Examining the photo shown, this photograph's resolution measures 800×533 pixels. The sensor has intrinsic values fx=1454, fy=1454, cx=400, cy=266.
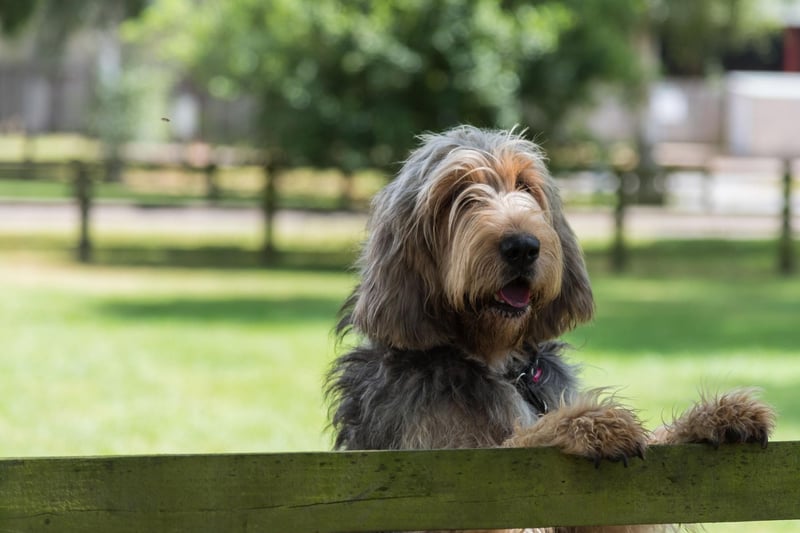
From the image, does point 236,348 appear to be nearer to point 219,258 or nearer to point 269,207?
point 269,207

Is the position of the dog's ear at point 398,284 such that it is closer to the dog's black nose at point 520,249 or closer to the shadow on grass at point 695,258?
the dog's black nose at point 520,249

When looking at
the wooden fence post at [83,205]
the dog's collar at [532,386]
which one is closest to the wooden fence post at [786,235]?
the wooden fence post at [83,205]

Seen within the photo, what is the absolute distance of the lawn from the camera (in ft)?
32.7

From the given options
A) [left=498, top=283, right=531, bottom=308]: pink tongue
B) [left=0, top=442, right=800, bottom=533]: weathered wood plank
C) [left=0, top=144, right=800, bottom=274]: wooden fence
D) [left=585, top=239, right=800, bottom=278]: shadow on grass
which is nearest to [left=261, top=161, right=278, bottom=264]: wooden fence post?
[left=0, top=144, right=800, bottom=274]: wooden fence

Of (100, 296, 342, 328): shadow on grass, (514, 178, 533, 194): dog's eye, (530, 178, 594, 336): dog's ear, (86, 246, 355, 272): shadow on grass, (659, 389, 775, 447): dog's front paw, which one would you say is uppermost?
(514, 178, 533, 194): dog's eye

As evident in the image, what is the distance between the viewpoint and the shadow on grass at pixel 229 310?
15.5m

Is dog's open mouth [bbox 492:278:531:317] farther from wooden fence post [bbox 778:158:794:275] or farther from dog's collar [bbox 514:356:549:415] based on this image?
wooden fence post [bbox 778:158:794:275]

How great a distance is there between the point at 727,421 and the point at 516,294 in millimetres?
1079

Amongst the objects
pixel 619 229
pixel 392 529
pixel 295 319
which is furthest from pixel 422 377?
pixel 619 229

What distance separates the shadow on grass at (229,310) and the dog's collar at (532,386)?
32.6ft

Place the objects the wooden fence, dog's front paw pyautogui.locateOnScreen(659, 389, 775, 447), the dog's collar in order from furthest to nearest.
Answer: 1. the wooden fence
2. the dog's collar
3. dog's front paw pyautogui.locateOnScreen(659, 389, 775, 447)

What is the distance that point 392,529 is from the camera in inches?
139

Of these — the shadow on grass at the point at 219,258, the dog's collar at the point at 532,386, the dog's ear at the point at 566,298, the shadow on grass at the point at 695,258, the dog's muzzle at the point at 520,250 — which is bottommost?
the shadow on grass at the point at 695,258

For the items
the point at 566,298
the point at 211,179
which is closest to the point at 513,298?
the point at 566,298
